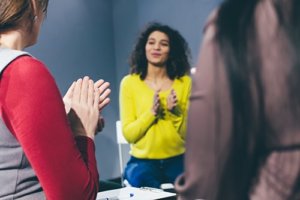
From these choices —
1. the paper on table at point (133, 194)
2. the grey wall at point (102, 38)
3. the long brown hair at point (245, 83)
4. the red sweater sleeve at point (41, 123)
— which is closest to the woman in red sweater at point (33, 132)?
the red sweater sleeve at point (41, 123)

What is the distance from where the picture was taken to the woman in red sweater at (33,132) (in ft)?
2.33

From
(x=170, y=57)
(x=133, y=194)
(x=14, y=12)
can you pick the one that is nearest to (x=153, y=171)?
(x=170, y=57)

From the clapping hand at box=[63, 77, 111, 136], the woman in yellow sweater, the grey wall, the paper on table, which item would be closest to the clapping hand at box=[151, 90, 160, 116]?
the woman in yellow sweater

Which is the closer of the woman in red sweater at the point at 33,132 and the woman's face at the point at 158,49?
the woman in red sweater at the point at 33,132

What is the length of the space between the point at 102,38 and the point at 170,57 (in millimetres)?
1376

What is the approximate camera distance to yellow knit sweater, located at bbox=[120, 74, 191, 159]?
230cm

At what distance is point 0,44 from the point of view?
0.80 meters

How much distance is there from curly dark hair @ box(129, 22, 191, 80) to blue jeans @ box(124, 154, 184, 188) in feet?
1.60

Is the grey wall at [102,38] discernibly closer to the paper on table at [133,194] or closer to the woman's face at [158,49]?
the woman's face at [158,49]

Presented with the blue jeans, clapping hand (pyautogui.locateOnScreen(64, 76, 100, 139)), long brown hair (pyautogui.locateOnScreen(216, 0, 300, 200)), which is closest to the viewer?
long brown hair (pyautogui.locateOnScreen(216, 0, 300, 200))

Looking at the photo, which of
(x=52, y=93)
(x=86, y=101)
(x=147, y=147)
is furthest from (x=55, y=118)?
(x=147, y=147)

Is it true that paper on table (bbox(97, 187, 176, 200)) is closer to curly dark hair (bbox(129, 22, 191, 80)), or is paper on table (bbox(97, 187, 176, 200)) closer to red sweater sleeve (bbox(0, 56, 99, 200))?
red sweater sleeve (bbox(0, 56, 99, 200))

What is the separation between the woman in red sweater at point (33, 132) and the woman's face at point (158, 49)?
5.51 ft

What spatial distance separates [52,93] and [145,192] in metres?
→ 0.74
